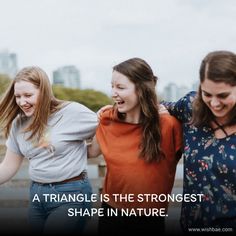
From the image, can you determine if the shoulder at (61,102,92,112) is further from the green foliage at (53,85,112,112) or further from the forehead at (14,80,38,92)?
the green foliage at (53,85,112,112)

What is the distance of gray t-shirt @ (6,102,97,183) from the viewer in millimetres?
2213

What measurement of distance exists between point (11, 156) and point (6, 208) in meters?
1.88

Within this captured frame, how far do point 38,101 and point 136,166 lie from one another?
56 centimetres

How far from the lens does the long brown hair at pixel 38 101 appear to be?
2.21 m

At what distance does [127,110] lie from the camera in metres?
2.11

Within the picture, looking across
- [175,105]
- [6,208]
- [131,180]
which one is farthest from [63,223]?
[6,208]

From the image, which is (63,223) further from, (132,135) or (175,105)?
(175,105)

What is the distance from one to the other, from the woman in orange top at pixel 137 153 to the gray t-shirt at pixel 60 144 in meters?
0.18

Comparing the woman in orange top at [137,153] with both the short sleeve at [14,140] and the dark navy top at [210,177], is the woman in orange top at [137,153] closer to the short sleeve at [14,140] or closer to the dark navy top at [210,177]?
the dark navy top at [210,177]

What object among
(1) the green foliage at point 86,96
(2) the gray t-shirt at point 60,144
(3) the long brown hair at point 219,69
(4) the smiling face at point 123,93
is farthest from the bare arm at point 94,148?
(1) the green foliage at point 86,96

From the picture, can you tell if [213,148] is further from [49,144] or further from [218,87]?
[49,144]

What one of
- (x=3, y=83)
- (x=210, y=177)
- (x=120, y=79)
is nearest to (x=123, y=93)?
(x=120, y=79)

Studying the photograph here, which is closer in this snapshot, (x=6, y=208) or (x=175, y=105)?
(x=175, y=105)

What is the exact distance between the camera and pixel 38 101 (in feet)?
7.25
